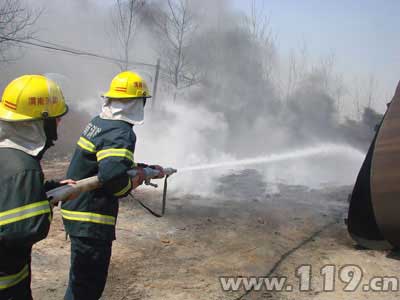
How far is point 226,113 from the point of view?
19016 mm

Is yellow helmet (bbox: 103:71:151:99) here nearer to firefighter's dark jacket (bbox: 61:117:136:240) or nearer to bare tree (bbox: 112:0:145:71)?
firefighter's dark jacket (bbox: 61:117:136:240)

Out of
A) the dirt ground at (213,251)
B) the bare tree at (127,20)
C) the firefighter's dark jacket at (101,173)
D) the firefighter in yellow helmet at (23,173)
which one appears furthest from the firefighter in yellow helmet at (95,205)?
the bare tree at (127,20)

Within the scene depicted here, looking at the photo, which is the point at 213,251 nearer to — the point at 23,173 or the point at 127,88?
the point at 127,88

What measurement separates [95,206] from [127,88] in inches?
35.4

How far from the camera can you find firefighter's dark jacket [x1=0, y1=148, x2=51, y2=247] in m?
1.50

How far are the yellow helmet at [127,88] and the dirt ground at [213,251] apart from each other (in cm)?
175

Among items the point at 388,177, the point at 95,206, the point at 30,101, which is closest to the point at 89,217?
the point at 95,206

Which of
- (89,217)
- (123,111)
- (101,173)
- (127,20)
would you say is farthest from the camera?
(127,20)

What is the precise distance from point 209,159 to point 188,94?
22.8ft

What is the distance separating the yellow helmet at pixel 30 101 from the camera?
177 centimetres

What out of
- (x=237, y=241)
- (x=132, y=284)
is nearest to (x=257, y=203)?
(x=237, y=241)

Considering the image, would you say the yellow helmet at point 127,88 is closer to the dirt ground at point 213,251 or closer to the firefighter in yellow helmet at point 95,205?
the firefighter in yellow helmet at point 95,205

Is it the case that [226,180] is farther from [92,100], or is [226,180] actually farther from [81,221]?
[92,100]

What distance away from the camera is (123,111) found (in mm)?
2789
